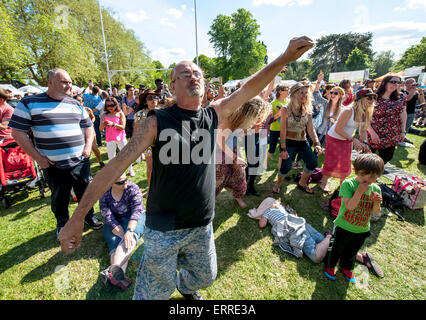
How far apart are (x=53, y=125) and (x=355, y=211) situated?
4041 millimetres

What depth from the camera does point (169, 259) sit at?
1.62 meters

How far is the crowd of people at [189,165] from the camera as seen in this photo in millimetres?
1506

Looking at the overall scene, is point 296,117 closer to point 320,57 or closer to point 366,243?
point 366,243

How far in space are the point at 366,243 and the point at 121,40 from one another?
37.4m

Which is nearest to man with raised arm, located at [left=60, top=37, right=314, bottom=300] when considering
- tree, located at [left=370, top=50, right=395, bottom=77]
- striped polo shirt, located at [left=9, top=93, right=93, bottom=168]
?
striped polo shirt, located at [left=9, top=93, right=93, bottom=168]

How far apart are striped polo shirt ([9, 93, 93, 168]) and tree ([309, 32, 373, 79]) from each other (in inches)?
2998

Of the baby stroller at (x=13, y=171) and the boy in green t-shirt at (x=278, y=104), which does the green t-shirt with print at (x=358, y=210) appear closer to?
the boy in green t-shirt at (x=278, y=104)

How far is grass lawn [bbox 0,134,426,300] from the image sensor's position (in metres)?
2.45

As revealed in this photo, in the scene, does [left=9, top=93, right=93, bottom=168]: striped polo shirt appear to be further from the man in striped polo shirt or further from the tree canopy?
the tree canopy

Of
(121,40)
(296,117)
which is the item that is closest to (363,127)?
(296,117)

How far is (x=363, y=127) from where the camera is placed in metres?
3.92

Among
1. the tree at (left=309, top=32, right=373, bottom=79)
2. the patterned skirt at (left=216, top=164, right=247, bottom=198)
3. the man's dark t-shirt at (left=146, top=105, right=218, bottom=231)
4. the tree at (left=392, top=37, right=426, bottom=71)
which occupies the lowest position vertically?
the patterned skirt at (left=216, top=164, right=247, bottom=198)
